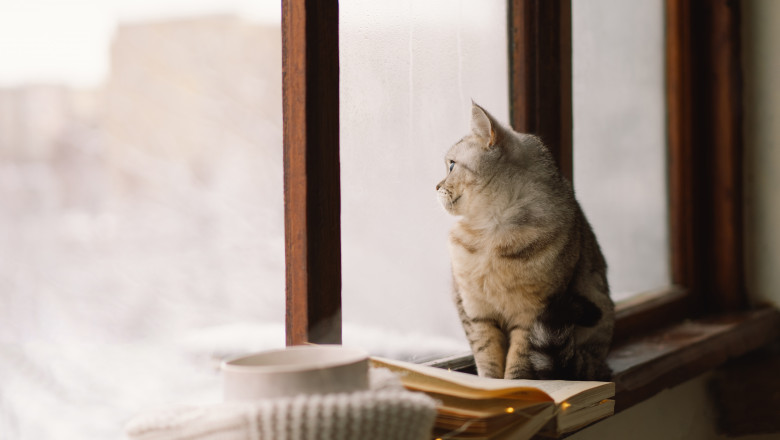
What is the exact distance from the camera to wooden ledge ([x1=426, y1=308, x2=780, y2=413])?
1254 mm

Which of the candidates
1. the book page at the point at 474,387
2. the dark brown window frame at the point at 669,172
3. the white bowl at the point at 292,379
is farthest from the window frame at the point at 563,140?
the white bowl at the point at 292,379

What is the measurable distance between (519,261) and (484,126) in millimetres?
225

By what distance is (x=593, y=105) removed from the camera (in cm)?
161

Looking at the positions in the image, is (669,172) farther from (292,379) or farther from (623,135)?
(292,379)

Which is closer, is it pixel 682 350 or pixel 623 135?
pixel 682 350

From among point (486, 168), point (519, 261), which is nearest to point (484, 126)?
point (486, 168)

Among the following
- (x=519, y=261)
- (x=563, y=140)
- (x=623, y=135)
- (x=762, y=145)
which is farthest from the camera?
(x=762, y=145)

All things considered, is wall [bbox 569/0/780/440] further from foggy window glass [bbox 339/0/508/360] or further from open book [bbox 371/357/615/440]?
open book [bbox 371/357/615/440]

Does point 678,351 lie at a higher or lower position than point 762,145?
lower

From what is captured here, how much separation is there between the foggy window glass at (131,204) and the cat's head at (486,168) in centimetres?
28

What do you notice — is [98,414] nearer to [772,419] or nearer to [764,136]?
[772,419]

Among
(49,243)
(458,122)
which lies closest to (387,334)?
(458,122)

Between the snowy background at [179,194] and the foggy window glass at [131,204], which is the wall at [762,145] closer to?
the snowy background at [179,194]

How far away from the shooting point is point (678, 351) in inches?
59.4
